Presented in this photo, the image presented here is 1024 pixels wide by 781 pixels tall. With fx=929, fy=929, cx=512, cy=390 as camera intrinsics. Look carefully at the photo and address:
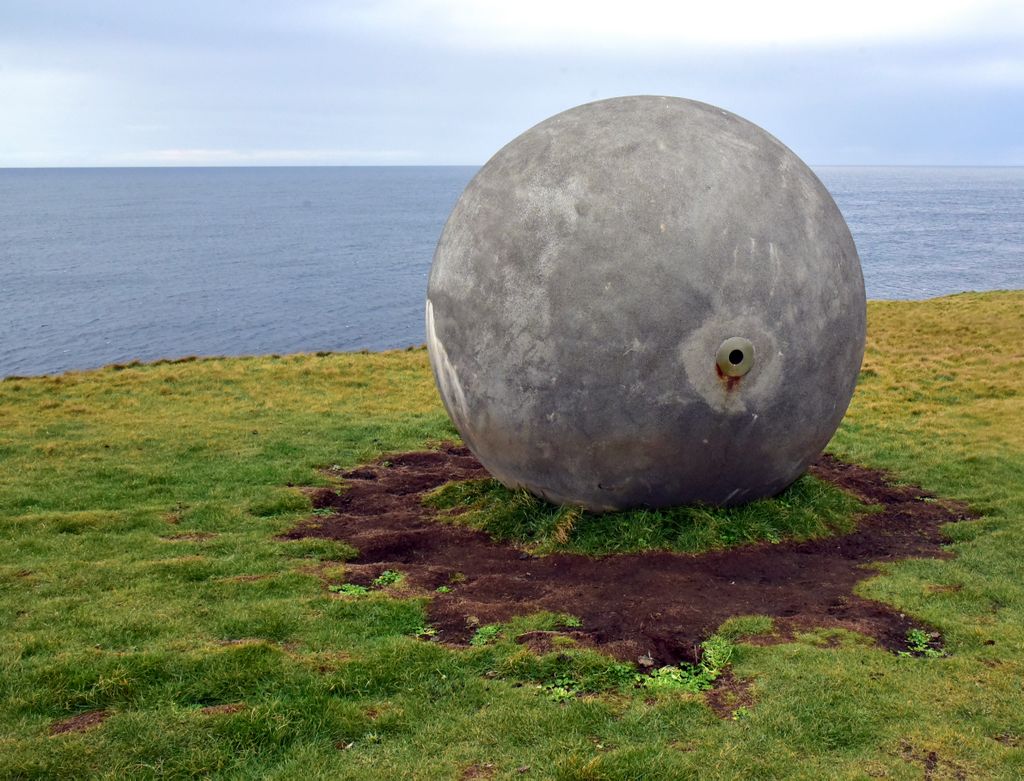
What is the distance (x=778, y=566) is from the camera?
8.72 meters

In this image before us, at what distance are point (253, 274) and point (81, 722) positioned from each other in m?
69.2

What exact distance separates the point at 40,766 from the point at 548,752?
293 centimetres

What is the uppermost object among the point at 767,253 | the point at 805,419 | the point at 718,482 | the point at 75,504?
the point at 767,253

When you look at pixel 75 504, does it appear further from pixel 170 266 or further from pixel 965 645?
pixel 170 266

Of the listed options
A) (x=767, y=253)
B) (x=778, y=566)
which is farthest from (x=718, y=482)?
(x=767, y=253)

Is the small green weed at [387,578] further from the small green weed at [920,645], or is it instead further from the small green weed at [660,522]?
the small green weed at [920,645]

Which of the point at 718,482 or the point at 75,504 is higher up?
the point at 718,482

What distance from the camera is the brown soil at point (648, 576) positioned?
7.41 m

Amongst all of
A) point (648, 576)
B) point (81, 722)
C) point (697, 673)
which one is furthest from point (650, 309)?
point (81, 722)

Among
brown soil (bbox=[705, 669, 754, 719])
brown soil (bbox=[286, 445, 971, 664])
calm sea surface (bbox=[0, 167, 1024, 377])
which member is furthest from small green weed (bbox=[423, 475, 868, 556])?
calm sea surface (bbox=[0, 167, 1024, 377])

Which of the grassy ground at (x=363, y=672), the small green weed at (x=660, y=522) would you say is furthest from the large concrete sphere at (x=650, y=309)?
the grassy ground at (x=363, y=672)

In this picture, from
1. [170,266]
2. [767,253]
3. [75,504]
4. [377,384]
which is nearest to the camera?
[767,253]

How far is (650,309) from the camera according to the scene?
8164 millimetres

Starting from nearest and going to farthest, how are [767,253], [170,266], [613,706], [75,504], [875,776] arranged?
1. [875,776]
2. [613,706]
3. [767,253]
4. [75,504]
5. [170,266]
